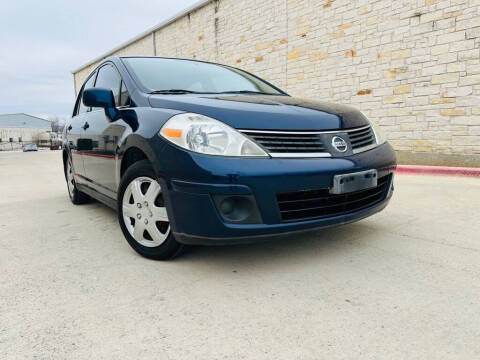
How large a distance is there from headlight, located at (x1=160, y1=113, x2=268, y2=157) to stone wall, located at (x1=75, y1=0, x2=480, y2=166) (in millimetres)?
5858

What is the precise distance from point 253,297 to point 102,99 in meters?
1.75

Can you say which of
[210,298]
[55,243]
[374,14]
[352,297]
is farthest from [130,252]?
[374,14]

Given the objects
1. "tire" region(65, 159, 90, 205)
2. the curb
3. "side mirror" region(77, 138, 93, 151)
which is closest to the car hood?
"side mirror" region(77, 138, 93, 151)

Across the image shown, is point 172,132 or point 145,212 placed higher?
point 172,132

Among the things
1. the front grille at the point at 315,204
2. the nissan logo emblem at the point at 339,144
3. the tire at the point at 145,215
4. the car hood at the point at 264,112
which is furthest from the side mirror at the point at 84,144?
the nissan logo emblem at the point at 339,144

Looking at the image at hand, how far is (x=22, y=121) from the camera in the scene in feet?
275

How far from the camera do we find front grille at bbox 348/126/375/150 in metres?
2.21

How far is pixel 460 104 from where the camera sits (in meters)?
6.32

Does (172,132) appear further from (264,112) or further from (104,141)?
(104,141)

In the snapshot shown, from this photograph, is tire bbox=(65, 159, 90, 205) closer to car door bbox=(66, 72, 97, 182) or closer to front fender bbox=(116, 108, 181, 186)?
car door bbox=(66, 72, 97, 182)

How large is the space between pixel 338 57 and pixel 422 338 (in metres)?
8.01

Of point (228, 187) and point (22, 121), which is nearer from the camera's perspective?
point (228, 187)

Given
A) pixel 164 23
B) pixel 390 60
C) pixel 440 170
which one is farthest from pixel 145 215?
pixel 164 23

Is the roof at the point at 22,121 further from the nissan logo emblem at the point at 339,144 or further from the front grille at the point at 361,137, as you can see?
the nissan logo emblem at the point at 339,144
